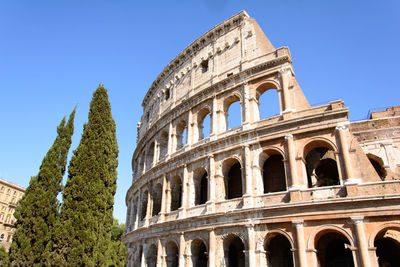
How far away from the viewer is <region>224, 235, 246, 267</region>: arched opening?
14734mm

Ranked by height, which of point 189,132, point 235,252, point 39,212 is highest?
point 189,132

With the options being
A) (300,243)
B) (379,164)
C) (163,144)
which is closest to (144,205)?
(163,144)

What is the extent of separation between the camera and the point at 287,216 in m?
12.8

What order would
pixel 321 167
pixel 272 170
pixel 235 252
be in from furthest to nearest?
pixel 235 252
pixel 321 167
pixel 272 170

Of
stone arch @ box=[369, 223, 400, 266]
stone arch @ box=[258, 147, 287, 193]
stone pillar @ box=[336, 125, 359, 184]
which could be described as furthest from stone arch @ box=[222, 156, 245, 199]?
stone arch @ box=[369, 223, 400, 266]

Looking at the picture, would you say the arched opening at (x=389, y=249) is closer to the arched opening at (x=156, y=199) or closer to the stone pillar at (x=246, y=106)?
the stone pillar at (x=246, y=106)

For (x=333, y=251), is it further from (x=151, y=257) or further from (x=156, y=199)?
(x=156, y=199)

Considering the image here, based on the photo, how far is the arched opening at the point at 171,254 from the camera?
1773 centimetres

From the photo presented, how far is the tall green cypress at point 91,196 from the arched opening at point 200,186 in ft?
15.5

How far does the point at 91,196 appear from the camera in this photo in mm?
14523

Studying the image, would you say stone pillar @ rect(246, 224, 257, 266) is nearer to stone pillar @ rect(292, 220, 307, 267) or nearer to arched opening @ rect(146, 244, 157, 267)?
stone pillar @ rect(292, 220, 307, 267)

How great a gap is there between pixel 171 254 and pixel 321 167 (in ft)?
33.1

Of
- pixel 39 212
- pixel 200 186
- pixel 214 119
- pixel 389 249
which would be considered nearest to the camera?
pixel 389 249

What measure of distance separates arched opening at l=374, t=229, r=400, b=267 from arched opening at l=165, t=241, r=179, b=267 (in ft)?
35.1
